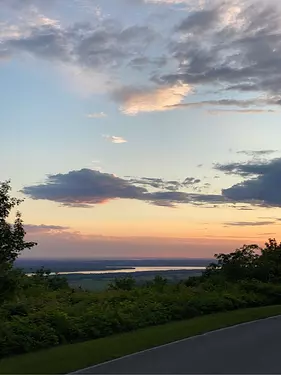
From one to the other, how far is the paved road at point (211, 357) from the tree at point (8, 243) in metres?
5.19

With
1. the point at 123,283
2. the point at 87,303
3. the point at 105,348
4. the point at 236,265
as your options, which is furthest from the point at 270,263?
the point at 105,348

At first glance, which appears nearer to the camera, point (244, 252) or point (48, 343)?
point (48, 343)

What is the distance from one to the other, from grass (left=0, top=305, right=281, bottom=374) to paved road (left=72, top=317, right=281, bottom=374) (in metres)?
0.52

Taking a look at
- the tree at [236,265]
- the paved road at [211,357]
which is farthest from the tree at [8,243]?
the tree at [236,265]

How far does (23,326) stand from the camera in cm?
1281

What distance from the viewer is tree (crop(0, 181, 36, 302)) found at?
→ 624 inches

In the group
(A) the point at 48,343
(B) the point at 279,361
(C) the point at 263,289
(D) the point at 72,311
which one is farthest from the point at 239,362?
(C) the point at 263,289

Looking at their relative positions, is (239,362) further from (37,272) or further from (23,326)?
(37,272)

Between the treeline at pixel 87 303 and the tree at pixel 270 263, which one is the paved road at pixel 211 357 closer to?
the treeline at pixel 87 303

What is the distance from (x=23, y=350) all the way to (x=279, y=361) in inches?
211

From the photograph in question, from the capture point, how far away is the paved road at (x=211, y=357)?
10531 mm

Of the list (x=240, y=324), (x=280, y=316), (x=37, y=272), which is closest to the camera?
(x=240, y=324)

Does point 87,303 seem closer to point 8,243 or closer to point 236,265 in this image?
point 8,243

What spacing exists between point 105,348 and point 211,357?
246 cm
